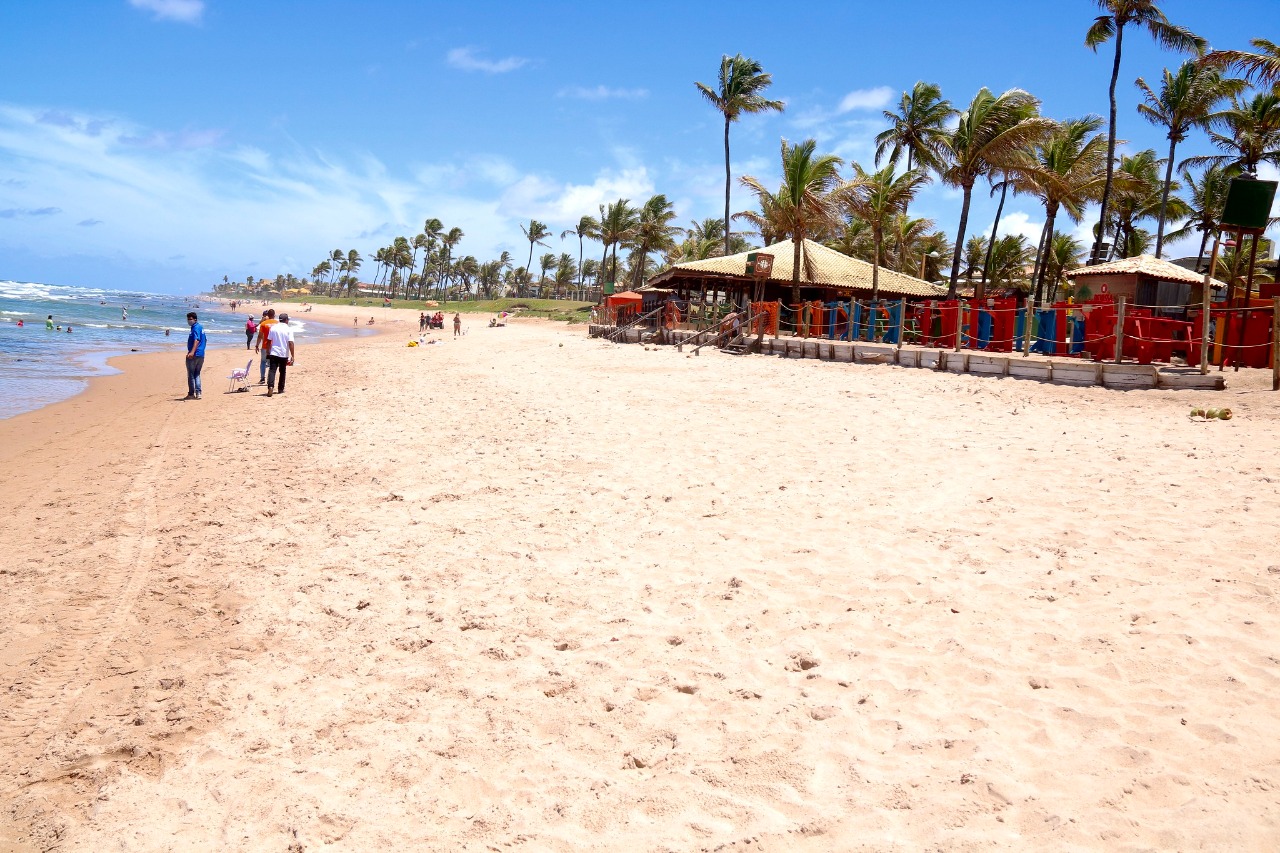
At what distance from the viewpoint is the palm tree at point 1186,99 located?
28766mm

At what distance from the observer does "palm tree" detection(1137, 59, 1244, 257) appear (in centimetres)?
2877

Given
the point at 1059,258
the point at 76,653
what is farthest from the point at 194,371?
the point at 1059,258

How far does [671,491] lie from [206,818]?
4337mm

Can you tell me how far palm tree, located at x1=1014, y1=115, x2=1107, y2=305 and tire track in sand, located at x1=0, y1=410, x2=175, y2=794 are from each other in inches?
1003

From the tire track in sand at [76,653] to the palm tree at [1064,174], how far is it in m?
25.5

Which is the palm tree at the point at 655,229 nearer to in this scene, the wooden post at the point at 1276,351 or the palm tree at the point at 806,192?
the palm tree at the point at 806,192

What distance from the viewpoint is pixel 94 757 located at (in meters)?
3.33

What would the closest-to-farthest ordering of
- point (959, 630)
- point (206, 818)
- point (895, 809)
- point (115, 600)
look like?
point (895, 809) → point (206, 818) → point (959, 630) → point (115, 600)

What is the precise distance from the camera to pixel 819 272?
26.4 metres

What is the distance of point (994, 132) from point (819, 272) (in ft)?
22.9

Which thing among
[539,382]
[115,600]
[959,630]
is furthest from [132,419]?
[959,630]

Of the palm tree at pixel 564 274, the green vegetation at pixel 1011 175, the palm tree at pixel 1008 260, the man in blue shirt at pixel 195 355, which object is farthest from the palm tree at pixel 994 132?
the palm tree at pixel 564 274

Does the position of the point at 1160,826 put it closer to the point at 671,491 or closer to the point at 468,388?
the point at 671,491

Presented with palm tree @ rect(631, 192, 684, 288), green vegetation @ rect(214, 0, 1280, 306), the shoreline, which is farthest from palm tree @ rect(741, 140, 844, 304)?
palm tree @ rect(631, 192, 684, 288)
